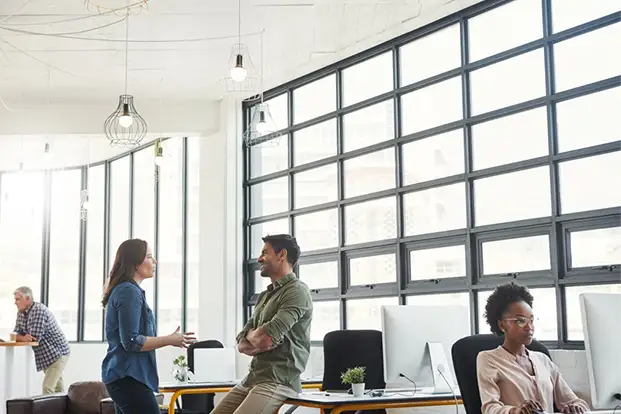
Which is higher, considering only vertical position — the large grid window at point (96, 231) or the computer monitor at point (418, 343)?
the large grid window at point (96, 231)

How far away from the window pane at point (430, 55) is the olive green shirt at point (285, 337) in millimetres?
3318

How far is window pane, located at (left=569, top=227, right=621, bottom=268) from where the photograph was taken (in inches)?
226

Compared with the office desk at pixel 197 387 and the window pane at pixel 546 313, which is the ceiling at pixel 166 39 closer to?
the window pane at pixel 546 313

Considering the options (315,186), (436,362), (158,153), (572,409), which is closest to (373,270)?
(315,186)

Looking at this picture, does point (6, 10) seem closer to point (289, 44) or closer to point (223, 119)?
point (289, 44)

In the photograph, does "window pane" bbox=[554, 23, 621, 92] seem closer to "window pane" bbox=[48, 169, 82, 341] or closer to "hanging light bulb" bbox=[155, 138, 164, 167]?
"hanging light bulb" bbox=[155, 138, 164, 167]

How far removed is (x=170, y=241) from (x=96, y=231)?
7.52 feet

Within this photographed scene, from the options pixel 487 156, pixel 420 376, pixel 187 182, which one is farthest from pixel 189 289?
pixel 420 376

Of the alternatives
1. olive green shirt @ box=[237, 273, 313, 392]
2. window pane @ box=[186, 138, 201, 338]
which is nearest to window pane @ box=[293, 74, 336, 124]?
window pane @ box=[186, 138, 201, 338]

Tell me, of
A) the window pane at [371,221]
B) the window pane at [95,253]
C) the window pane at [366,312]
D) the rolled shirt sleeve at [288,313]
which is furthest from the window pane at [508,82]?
the window pane at [95,253]

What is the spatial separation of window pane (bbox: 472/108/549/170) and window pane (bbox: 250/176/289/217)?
9.55 ft

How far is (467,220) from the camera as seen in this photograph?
6945 mm

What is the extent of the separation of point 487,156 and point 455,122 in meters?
0.45

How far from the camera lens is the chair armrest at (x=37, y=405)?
23.3 feet
